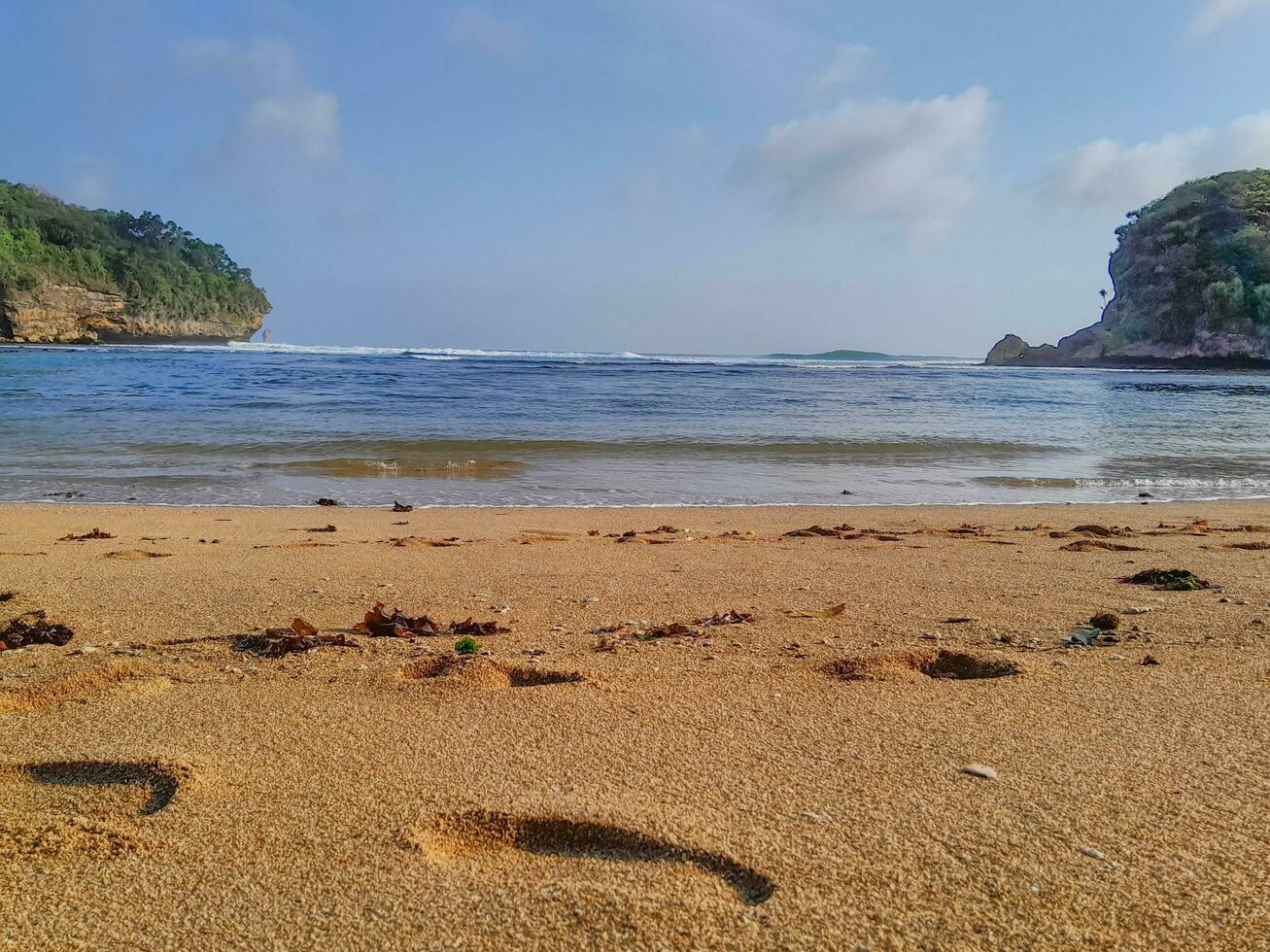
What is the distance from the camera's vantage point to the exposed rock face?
185ft

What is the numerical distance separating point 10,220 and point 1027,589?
86752 mm

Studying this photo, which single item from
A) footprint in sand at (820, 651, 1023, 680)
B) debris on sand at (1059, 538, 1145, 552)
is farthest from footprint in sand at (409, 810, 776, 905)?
debris on sand at (1059, 538, 1145, 552)

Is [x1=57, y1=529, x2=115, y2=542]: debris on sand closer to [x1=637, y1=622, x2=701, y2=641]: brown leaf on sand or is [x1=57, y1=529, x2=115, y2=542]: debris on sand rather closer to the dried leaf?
the dried leaf

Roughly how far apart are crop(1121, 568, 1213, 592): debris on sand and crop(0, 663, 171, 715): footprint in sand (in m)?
4.08

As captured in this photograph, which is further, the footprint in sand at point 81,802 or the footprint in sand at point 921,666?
the footprint in sand at point 921,666

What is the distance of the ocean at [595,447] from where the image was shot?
26.2 ft

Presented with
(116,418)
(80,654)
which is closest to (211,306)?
(116,418)

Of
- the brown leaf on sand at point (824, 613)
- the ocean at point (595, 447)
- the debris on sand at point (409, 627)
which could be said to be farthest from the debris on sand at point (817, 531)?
the debris on sand at point (409, 627)

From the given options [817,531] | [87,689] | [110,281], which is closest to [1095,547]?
[817,531]

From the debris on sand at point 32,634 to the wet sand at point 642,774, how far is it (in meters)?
0.08

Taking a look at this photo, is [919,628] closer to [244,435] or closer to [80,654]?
[80,654]

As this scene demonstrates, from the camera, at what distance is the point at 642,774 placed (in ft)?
5.60

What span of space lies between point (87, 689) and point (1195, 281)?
58.4 m

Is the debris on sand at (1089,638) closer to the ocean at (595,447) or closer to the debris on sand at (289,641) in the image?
the debris on sand at (289,641)
